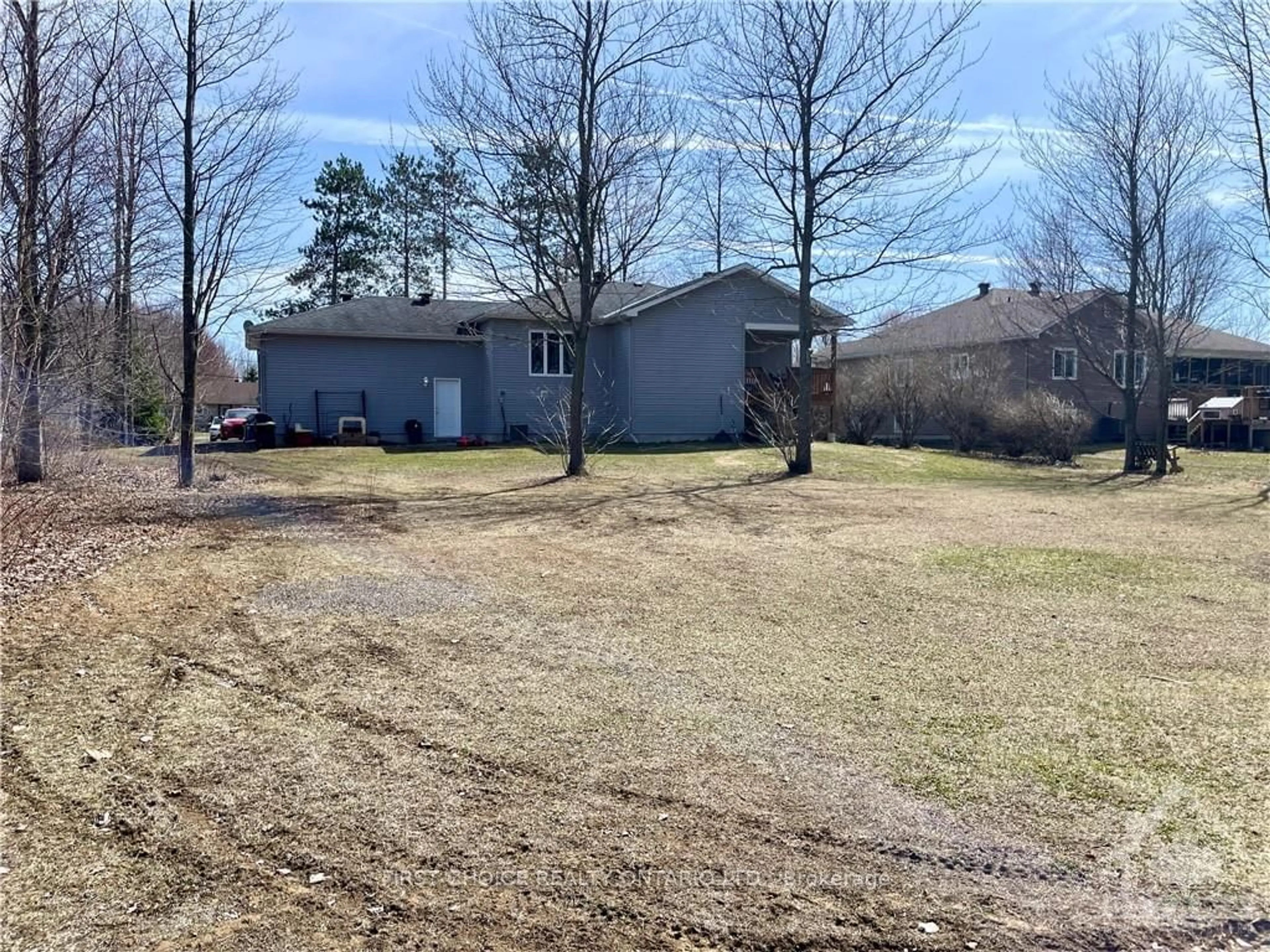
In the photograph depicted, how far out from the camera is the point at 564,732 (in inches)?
164

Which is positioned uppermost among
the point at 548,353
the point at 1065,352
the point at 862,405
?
the point at 1065,352

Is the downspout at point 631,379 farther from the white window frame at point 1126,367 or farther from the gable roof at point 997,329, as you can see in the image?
the white window frame at point 1126,367

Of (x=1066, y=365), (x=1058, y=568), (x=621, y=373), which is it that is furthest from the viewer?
(x=1066, y=365)

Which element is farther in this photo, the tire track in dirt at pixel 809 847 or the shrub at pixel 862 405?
the shrub at pixel 862 405

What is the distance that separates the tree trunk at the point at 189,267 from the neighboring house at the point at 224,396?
869 inches

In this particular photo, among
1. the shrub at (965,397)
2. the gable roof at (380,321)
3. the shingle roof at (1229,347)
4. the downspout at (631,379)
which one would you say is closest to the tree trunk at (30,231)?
the gable roof at (380,321)

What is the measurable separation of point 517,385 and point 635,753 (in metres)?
21.9

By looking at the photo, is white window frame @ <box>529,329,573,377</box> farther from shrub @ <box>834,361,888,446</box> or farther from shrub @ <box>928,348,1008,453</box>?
shrub @ <box>928,348,1008,453</box>

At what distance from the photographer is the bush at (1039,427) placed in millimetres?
22328

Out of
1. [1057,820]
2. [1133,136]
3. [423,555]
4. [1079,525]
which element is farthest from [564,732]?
[1133,136]

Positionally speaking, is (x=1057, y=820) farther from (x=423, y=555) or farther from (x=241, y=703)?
(x=423, y=555)

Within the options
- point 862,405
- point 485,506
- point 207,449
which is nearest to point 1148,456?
point 862,405

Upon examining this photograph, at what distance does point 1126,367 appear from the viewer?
863 inches

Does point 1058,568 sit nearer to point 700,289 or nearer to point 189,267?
point 189,267
